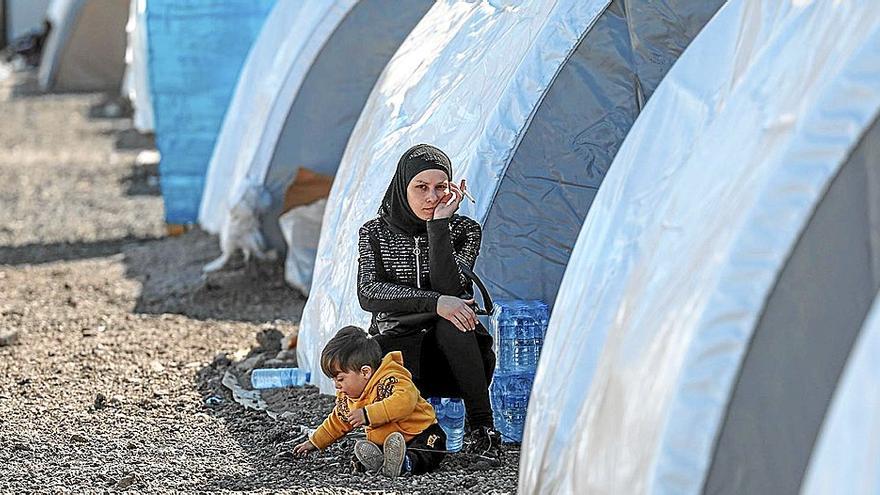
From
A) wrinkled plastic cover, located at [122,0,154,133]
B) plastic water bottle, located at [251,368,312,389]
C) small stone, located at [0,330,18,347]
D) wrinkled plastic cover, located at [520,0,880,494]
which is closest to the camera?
wrinkled plastic cover, located at [520,0,880,494]

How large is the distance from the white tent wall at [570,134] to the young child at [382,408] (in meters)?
0.77

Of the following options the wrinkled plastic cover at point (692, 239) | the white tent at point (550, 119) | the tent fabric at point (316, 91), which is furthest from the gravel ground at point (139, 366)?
the wrinkled plastic cover at point (692, 239)

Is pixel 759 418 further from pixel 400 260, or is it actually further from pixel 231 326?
pixel 231 326

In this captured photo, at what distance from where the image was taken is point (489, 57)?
5.42 m

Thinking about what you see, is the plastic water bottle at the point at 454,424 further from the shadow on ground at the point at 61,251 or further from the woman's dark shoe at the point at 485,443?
the shadow on ground at the point at 61,251

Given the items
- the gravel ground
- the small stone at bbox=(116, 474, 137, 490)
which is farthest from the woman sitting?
the small stone at bbox=(116, 474, 137, 490)

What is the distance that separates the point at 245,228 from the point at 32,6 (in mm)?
19495

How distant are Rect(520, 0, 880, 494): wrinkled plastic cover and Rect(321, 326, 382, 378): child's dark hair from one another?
0.71 metres

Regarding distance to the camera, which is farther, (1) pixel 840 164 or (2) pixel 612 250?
(2) pixel 612 250

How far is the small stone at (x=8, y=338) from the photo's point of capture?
6.61m

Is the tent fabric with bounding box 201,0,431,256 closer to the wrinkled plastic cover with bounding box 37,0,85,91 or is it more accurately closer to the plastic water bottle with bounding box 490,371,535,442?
the plastic water bottle with bounding box 490,371,535,442

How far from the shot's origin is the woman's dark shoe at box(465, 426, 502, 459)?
14.9ft

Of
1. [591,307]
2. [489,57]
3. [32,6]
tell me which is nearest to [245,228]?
[489,57]

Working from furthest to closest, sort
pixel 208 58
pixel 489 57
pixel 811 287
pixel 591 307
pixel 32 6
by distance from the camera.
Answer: pixel 32 6 < pixel 208 58 < pixel 489 57 < pixel 591 307 < pixel 811 287
